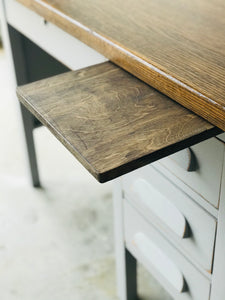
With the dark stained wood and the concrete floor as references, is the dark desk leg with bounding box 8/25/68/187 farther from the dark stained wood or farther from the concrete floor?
the dark stained wood

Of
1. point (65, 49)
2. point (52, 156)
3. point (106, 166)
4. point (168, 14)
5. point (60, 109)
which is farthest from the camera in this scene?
point (52, 156)

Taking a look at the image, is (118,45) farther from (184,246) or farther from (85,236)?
(85,236)

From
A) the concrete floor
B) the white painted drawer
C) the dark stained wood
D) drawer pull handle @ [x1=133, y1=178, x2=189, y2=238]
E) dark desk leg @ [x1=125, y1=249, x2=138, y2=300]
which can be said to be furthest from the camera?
the concrete floor

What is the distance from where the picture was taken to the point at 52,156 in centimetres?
192

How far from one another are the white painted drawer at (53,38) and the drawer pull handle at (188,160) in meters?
0.25

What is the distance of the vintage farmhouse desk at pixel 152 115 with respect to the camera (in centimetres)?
65

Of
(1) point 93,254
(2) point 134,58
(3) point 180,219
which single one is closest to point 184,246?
(3) point 180,219

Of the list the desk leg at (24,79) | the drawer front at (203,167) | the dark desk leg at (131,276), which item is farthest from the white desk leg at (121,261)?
the desk leg at (24,79)

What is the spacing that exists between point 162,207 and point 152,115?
10.3 inches

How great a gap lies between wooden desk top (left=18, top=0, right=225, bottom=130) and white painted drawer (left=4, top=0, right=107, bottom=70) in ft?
0.15

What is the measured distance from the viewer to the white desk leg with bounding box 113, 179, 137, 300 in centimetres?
107

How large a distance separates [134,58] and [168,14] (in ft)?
0.71

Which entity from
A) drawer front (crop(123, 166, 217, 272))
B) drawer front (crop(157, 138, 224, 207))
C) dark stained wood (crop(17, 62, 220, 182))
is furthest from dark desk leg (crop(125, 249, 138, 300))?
dark stained wood (crop(17, 62, 220, 182))

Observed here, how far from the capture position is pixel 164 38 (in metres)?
0.84
